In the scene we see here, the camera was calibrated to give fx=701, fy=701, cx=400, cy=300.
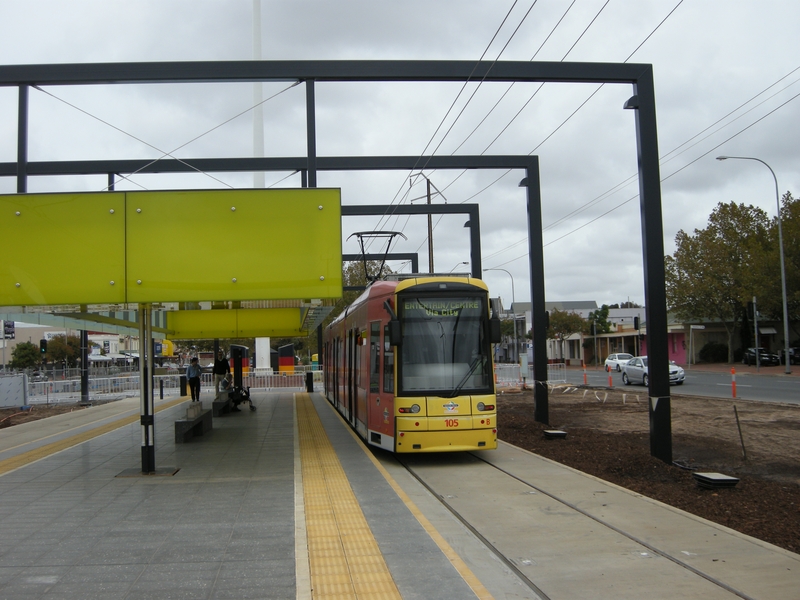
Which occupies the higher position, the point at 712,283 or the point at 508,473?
the point at 712,283

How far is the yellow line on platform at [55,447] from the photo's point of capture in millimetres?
12203

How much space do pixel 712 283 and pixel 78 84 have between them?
5241cm

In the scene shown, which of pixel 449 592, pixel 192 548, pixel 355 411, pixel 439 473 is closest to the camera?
pixel 449 592

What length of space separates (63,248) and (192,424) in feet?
20.0

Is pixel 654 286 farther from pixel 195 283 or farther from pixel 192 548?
pixel 192 548

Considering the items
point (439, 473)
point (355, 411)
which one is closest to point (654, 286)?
point (439, 473)

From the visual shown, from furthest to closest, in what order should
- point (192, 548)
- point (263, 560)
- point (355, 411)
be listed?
point (355, 411), point (192, 548), point (263, 560)

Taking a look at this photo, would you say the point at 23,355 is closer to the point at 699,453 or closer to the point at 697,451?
the point at 697,451

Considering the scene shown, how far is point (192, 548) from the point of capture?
6.73 meters

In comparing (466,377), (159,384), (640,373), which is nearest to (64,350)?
(159,384)

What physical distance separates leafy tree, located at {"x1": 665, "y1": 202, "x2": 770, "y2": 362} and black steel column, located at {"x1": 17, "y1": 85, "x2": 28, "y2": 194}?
168 feet

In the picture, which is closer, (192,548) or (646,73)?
(192,548)

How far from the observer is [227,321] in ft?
81.9

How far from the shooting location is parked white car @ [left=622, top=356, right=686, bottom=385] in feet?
109
